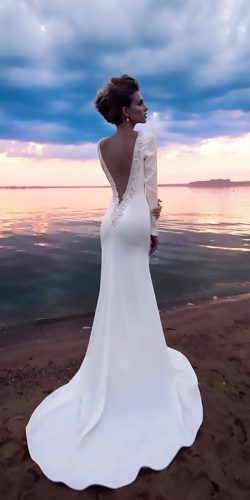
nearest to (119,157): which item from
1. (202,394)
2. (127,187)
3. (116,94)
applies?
(127,187)

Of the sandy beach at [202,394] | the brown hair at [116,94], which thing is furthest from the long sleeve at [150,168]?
the sandy beach at [202,394]

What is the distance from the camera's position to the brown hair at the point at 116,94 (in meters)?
3.23

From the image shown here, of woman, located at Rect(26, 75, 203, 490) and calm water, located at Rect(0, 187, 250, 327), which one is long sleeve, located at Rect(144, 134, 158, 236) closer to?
woman, located at Rect(26, 75, 203, 490)

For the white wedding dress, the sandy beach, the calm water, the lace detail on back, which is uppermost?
the lace detail on back

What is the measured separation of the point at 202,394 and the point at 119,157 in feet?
9.45

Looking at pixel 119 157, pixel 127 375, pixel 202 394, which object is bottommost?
pixel 202 394

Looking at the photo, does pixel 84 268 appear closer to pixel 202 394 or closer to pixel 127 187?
pixel 202 394

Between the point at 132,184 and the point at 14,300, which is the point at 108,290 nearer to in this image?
the point at 132,184

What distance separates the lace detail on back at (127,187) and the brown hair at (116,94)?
1.01 feet

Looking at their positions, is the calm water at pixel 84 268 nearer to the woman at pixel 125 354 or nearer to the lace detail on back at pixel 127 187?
the woman at pixel 125 354

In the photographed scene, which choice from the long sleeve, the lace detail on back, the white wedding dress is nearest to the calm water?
the white wedding dress

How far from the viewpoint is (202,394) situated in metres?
4.22

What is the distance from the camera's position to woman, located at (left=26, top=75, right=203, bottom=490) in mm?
3240

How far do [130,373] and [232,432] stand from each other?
121cm
